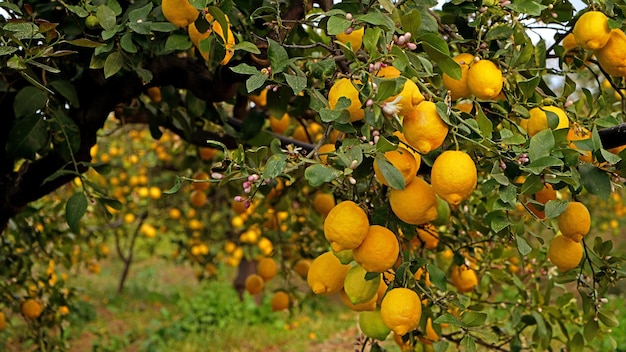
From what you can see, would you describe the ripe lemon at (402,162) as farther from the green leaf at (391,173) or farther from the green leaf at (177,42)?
the green leaf at (177,42)

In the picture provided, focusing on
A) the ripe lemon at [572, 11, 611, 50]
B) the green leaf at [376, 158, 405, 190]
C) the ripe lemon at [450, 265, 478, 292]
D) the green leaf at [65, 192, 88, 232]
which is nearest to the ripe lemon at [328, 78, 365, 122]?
the green leaf at [376, 158, 405, 190]

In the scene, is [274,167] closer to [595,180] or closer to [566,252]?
[595,180]

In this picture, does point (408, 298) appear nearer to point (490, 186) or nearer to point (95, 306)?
point (490, 186)

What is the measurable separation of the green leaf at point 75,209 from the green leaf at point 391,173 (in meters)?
0.80

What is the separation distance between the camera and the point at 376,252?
995 mm

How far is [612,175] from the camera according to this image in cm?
112

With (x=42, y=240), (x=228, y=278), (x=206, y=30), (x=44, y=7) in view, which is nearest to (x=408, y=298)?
(x=206, y=30)

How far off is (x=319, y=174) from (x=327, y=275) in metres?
0.30

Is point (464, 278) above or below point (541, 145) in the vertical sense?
below

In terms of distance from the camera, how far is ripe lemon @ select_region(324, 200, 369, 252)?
98 cm

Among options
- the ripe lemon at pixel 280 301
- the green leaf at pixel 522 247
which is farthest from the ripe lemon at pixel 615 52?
the ripe lemon at pixel 280 301

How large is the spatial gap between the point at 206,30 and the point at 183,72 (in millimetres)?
493

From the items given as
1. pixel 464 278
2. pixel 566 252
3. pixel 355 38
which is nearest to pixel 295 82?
pixel 355 38

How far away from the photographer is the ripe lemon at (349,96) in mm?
966
